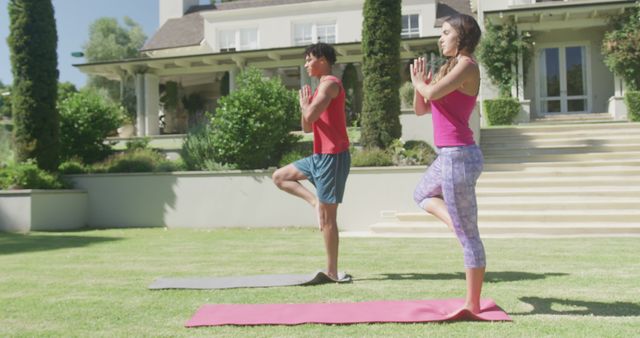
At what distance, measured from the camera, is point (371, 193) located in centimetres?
1177

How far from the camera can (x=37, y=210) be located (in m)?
12.4

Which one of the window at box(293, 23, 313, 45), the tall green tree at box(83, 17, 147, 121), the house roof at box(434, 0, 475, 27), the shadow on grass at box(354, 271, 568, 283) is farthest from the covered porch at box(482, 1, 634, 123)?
the tall green tree at box(83, 17, 147, 121)

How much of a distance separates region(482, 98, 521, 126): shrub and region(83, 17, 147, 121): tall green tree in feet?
117

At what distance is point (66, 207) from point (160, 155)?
327cm

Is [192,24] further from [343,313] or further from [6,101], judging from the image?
[343,313]

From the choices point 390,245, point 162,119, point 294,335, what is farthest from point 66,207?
point 162,119

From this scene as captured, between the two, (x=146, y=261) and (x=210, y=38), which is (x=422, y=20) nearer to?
(x=210, y=38)

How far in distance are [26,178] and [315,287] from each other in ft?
32.7

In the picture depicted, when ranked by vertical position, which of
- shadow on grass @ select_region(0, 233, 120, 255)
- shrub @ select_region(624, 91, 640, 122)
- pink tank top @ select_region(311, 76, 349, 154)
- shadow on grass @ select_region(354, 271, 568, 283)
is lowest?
shadow on grass @ select_region(0, 233, 120, 255)

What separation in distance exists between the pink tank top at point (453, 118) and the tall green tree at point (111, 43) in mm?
47121

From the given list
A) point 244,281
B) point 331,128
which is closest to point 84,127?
point 244,281

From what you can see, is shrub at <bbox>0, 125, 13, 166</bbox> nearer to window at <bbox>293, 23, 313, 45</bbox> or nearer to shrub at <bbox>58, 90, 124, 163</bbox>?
shrub at <bbox>58, 90, 124, 163</bbox>

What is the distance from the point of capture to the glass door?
69.2ft

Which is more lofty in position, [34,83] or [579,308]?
[34,83]
